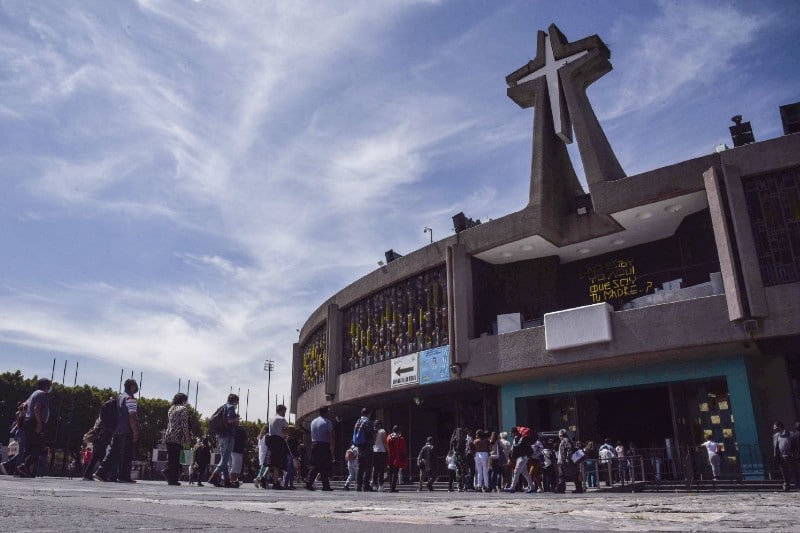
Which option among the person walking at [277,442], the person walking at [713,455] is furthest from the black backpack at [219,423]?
the person walking at [713,455]

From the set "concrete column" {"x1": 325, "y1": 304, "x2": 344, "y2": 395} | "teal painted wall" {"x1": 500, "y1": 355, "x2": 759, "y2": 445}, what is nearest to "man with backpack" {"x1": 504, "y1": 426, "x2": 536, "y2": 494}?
"teal painted wall" {"x1": 500, "y1": 355, "x2": 759, "y2": 445}

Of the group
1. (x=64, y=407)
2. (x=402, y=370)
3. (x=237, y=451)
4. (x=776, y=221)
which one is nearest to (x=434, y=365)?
(x=402, y=370)

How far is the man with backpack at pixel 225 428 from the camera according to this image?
1205 cm

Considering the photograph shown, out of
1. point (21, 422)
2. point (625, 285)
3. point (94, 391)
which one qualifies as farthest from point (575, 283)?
point (94, 391)

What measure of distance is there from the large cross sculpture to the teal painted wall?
6.85 m

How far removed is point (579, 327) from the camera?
20375mm

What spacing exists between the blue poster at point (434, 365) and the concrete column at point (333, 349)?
23.0 ft

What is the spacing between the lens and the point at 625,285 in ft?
78.6

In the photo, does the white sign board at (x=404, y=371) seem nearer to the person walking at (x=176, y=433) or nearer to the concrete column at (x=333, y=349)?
the concrete column at (x=333, y=349)

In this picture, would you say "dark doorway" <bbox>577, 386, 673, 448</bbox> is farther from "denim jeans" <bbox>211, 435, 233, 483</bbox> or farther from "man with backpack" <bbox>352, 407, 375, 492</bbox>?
"denim jeans" <bbox>211, 435, 233, 483</bbox>

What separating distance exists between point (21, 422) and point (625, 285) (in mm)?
20424

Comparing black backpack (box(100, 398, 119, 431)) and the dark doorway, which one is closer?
black backpack (box(100, 398, 119, 431))

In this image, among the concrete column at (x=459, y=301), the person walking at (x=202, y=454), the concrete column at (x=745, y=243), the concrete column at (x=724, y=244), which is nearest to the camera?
the person walking at (x=202, y=454)

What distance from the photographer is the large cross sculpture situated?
22.8 m
